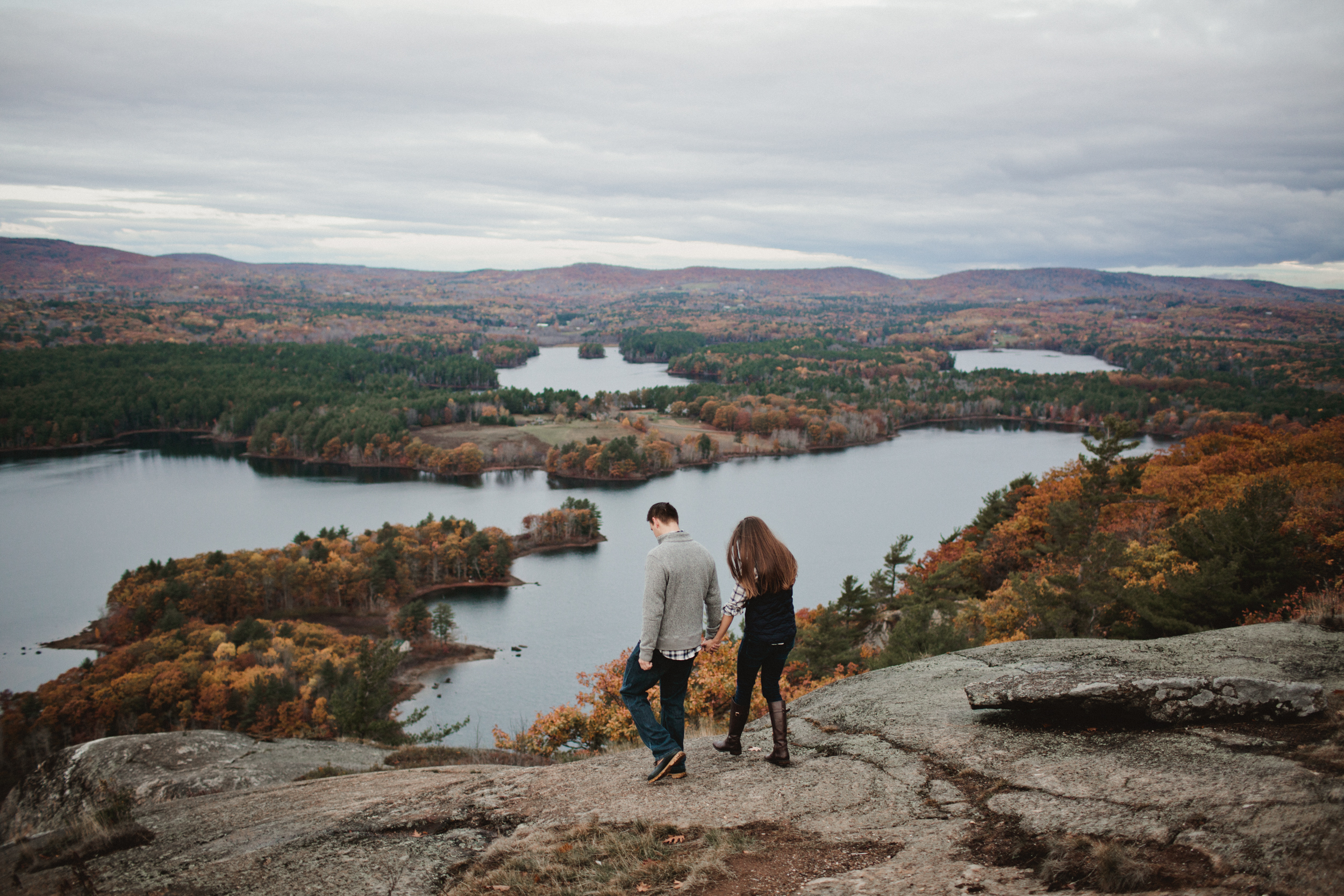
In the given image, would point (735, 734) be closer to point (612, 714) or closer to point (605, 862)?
point (605, 862)

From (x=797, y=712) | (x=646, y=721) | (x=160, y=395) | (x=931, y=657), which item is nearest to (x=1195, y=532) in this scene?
(x=931, y=657)

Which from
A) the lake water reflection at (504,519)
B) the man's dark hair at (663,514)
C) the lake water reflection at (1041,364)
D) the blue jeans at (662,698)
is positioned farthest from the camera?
the lake water reflection at (1041,364)

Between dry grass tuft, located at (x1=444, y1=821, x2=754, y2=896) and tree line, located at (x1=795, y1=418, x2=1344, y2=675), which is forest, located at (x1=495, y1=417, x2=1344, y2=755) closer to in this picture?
tree line, located at (x1=795, y1=418, x2=1344, y2=675)

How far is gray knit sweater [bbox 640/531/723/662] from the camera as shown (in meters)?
5.26

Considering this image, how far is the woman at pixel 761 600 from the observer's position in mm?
5344

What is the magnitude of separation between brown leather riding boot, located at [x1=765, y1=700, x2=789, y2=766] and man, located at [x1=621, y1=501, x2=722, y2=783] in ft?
2.63

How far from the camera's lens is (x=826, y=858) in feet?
14.6

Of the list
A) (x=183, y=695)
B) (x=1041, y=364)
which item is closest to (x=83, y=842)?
(x=183, y=695)

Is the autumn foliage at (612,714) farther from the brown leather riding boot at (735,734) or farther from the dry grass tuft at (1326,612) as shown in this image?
the dry grass tuft at (1326,612)

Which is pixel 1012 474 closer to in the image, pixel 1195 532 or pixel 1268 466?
pixel 1268 466

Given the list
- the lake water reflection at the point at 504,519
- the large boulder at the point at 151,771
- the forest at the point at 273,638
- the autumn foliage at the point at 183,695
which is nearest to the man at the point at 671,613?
the large boulder at the point at 151,771

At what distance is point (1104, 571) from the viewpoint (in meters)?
16.8

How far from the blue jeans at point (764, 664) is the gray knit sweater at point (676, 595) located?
15.6 inches

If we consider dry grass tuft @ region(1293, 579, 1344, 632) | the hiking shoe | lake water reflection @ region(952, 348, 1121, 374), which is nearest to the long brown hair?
the hiking shoe
